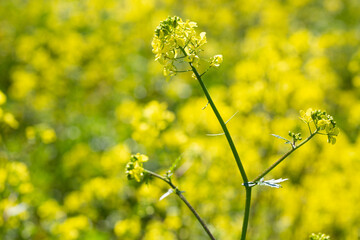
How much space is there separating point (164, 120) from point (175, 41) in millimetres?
1658

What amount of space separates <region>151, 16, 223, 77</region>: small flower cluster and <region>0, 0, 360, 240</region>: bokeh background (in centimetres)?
36

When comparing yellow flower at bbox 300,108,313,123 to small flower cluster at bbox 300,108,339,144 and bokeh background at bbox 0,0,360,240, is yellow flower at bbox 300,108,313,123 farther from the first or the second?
bokeh background at bbox 0,0,360,240

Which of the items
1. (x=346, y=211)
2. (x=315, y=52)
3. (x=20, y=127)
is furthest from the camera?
(x=20, y=127)

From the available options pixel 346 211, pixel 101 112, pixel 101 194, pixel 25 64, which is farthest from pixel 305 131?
pixel 25 64

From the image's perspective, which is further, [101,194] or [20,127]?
[20,127]

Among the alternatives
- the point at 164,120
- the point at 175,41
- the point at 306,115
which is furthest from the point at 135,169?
the point at 164,120

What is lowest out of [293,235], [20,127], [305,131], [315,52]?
[293,235]

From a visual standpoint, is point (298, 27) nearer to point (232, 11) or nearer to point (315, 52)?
point (232, 11)

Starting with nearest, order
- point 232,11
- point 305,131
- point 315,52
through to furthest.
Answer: point 305,131 → point 315,52 → point 232,11

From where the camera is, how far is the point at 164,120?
3.45 m

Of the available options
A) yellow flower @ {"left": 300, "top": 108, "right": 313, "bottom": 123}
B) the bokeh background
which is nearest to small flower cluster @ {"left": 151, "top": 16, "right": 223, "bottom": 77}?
the bokeh background

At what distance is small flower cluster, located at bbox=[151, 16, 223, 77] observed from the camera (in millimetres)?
1832

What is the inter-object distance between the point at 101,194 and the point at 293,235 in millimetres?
2214

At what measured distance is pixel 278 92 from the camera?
4.80 m
